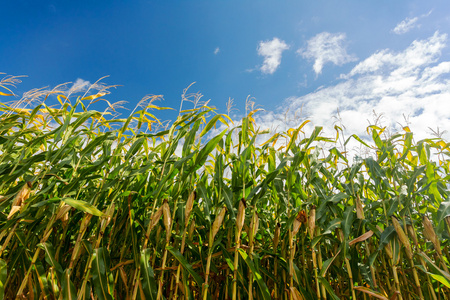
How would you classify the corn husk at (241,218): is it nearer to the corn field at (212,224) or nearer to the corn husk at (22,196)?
the corn field at (212,224)

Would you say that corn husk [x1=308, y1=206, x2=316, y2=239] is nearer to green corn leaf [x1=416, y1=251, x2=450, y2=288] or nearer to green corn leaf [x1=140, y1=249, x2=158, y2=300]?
green corn leaf [x1=416, y1=251, x2=450, y2=288]

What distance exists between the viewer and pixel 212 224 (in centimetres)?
166

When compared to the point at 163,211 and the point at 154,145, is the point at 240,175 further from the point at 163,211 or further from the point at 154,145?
the point at 154,145

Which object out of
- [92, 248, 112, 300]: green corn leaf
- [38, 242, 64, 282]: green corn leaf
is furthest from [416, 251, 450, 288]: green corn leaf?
[38, 242, 64, 282]: green corn leaf

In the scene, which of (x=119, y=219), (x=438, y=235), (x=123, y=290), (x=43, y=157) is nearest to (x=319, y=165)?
(x=438, y=235)

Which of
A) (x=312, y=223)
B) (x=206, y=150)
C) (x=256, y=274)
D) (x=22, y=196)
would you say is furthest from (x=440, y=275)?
(x=22, y=196)

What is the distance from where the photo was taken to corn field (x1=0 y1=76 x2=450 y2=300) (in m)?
1.42

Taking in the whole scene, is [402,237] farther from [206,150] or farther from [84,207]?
[84,207]

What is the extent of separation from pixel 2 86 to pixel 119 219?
1.70 metres

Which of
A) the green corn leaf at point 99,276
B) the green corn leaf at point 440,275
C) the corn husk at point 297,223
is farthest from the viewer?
the corn husk at point 297,223

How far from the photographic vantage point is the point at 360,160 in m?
1.85

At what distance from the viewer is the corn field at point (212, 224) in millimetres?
1417

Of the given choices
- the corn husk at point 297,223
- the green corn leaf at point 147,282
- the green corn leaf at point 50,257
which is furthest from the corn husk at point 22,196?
the corn husk at point 297,223

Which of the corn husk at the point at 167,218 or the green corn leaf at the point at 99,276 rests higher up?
the corn husk at the point at 167,218
